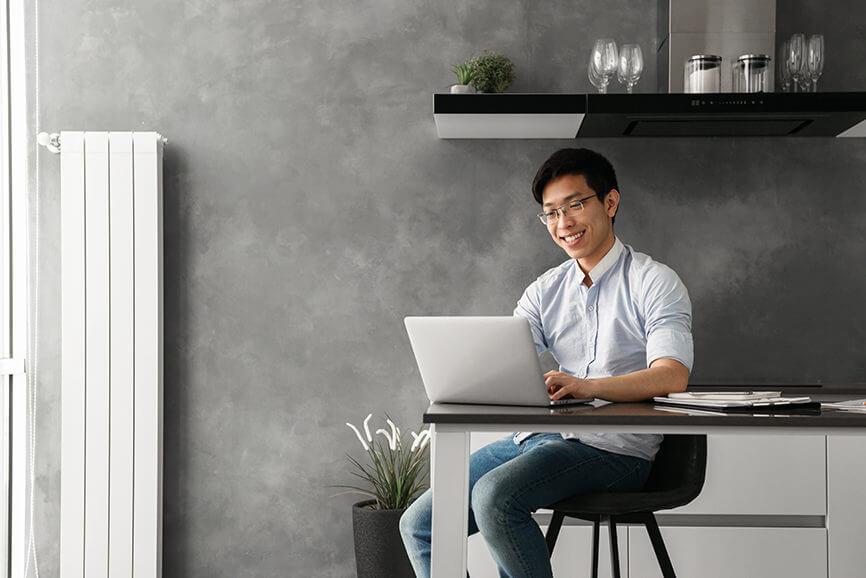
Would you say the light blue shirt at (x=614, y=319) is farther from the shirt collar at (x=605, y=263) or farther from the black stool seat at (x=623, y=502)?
the black stool seat at (x=623, y=502)

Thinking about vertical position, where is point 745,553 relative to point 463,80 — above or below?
below

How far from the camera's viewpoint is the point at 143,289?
137 inches

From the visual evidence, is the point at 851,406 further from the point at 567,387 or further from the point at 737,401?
the point at 567,387

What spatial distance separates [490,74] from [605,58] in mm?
396

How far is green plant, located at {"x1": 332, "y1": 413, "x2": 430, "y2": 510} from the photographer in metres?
3.35

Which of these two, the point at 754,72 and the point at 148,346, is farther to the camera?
the point at 148,346

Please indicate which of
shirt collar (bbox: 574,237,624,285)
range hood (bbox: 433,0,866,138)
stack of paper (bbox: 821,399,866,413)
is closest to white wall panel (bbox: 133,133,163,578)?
range hood (bbox: 433,0,866,138)

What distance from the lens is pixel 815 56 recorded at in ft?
10.5

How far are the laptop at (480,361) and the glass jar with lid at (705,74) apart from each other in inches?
56.6

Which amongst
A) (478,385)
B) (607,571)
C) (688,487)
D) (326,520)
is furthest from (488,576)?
(478,385)

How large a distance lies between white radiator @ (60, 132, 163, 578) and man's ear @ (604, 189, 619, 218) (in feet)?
5.44

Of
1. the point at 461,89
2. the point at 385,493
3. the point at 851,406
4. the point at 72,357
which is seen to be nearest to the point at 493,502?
the point at 851,406

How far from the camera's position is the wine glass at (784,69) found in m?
3.25

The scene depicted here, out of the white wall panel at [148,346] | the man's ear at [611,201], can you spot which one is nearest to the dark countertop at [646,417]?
the man's ear at [611,201]
